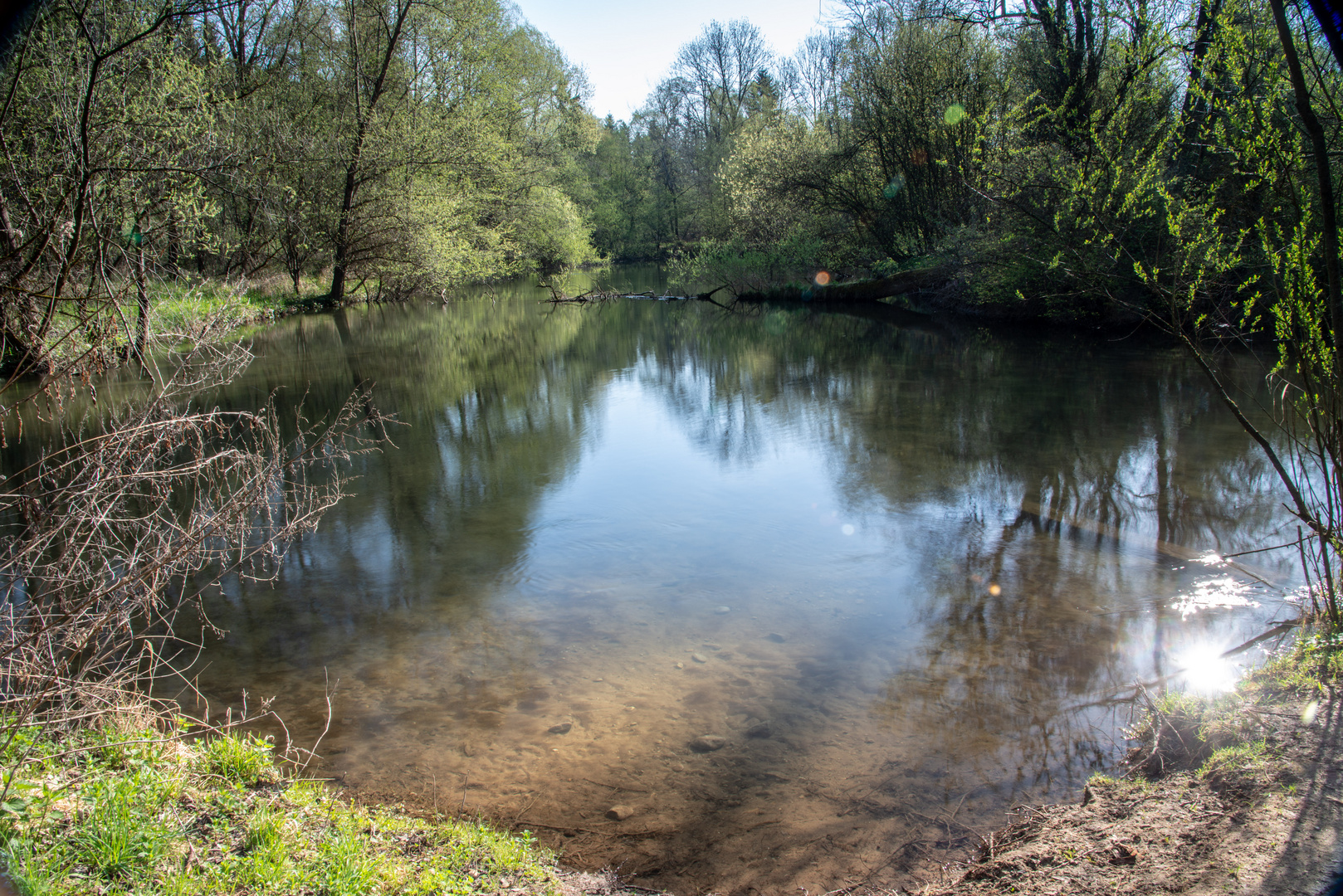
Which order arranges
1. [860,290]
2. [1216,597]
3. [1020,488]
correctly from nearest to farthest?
[1216,597] < [1020,488] < [860,290]

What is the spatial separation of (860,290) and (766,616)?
24332mm

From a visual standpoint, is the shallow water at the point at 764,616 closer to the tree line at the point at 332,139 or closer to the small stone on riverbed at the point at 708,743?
the small stone on riverbed at the point at 708,743

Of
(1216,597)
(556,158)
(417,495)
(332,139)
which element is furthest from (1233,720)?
(556,158)

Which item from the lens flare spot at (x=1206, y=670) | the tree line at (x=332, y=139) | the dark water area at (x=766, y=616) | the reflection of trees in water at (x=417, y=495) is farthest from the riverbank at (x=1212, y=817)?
the tree line at (x=332, y=139)

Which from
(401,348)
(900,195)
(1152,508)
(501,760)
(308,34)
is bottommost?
(501,760)

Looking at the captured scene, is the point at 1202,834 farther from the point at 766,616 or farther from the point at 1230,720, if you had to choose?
the point at 766,616

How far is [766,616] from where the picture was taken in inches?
223

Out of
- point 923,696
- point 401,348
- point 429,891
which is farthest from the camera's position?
point 401,348

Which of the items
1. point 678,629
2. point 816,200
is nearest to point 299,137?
point 816,200

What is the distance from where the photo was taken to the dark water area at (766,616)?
147 inches

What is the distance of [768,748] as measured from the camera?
4.12 meters

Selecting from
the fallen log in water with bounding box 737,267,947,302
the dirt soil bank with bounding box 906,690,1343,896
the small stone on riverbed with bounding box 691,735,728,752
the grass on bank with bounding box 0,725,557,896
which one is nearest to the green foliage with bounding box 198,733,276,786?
the grass on bank with bounding box 0,725,557,896

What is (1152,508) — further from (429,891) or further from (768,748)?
(429,891)

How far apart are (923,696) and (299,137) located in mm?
22364
